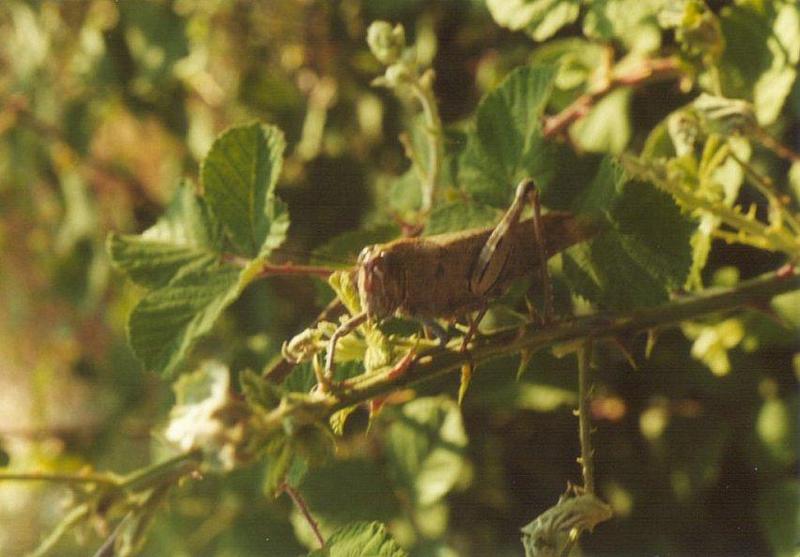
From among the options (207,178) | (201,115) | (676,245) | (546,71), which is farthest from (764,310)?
(201,115)

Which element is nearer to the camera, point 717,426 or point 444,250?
point 444,250

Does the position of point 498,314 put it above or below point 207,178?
below

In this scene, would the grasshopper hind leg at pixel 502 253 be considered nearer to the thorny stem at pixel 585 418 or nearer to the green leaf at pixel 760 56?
the thorny stem at pixel 585 418

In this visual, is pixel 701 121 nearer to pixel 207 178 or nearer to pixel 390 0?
pixel 207 178

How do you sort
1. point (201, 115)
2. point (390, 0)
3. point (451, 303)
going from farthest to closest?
point (201, 115), point (390, 0), point (451, 303)

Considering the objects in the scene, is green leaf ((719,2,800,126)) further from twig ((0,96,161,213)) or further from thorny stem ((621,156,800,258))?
twig ((0,96,161,213))

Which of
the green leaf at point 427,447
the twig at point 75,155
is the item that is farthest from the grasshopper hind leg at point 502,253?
the twig at point 75,155

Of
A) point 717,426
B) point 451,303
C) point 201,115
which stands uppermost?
point 451,303

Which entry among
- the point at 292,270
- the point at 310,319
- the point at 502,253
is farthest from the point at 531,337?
the point at 310,319
